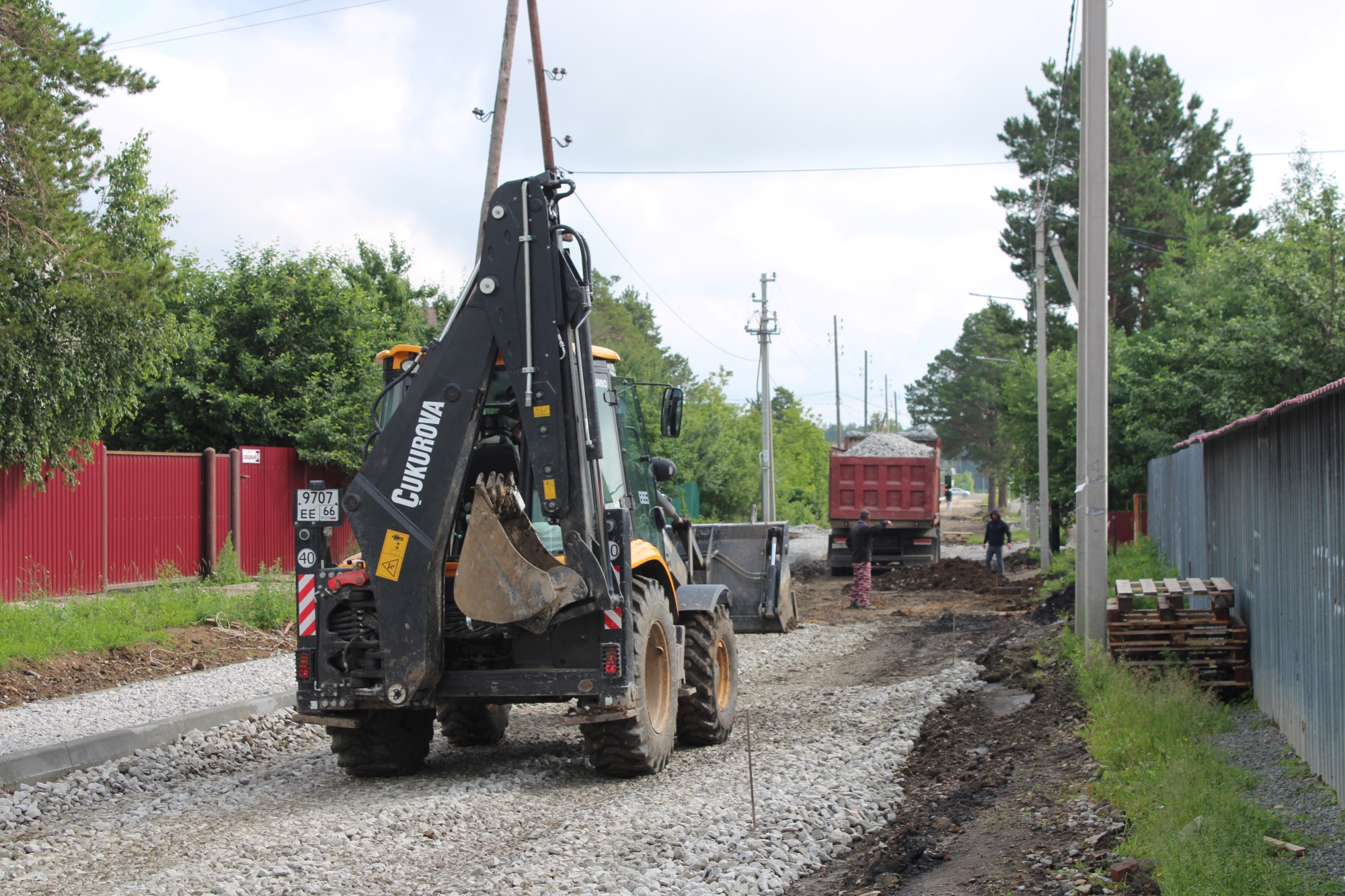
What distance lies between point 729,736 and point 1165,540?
12230 mm

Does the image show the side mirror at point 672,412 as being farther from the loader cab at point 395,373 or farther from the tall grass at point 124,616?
the tall grass at point 124,616

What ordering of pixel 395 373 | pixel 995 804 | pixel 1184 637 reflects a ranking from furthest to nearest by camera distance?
pixel 1184 637 → pixel 395 373 → pixel 995 804

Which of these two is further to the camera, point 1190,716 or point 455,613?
point 1190,716

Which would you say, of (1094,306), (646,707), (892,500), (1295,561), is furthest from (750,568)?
(892,500)

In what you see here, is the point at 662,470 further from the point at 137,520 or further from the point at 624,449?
the point at 137,520

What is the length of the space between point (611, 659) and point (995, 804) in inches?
93.0

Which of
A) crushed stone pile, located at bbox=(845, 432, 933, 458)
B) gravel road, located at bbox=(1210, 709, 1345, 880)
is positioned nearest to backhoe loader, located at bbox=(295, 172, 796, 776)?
gravel road, located at bbox=(1210, 709, 1345, 880)

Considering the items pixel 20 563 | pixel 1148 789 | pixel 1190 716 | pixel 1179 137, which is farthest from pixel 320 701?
pixel 1179 137

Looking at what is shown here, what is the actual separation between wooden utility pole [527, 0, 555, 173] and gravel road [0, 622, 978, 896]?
32.3 ft

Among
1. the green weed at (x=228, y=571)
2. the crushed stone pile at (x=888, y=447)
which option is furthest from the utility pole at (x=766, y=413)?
the green weed at (x=228, y=571)

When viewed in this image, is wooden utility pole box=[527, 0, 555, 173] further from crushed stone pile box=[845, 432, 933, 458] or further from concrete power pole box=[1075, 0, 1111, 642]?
crushed stone pile box=[845, 432, 933, 458]

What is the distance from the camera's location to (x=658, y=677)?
7.63 m

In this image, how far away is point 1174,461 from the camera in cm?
1680

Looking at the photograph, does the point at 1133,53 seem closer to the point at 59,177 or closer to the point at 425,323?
the point at 425,323
